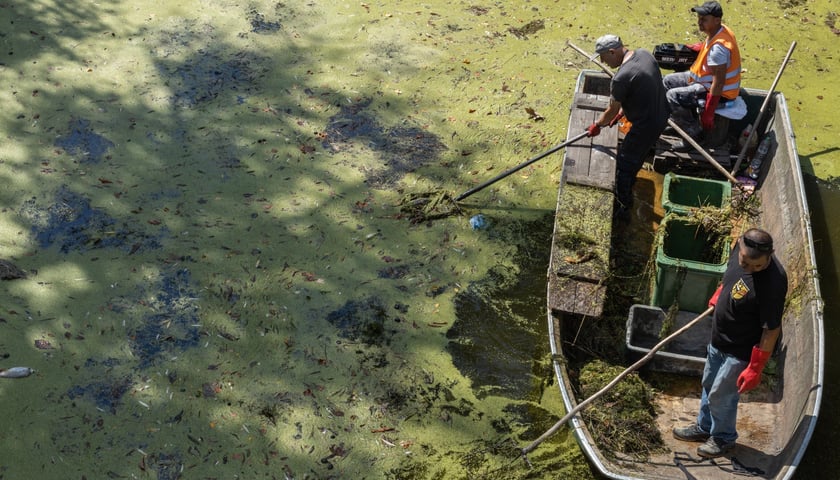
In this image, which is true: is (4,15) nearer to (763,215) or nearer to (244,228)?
(244,228)

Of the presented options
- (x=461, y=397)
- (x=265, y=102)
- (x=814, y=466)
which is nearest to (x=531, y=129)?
(x=265, y=102)

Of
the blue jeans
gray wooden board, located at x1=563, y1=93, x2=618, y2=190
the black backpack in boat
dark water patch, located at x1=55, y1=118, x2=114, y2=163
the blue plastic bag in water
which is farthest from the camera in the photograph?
the black backpack in boat

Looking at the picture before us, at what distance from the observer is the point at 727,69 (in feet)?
23.3

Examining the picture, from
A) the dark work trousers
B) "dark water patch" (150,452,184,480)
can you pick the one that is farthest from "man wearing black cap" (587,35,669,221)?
"dark water patch" (150,452,184,480)

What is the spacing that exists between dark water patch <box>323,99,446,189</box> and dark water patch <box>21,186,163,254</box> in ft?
7.24

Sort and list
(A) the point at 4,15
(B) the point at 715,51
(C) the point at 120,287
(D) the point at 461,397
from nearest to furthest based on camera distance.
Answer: (D) the point at 461,397, (C) the point at 120,287, (B) the point at 715,51, (A) the point at 4,15

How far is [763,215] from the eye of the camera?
6723 mm

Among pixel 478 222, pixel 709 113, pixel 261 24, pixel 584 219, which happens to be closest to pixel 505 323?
pixel 584 219

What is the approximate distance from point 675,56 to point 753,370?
14.5 feet

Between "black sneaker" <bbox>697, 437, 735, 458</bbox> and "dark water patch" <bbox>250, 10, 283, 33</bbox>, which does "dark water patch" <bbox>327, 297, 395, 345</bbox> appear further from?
Result: "dark water patch" <bbox>250, 10, 283, 33</bbox>

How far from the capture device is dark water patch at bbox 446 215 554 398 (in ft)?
19.3

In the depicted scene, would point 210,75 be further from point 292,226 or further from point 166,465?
point 166,465

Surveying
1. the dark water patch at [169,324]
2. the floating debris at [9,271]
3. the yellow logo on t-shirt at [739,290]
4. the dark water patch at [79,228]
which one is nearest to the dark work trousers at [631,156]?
the yellow logo on t-shirt at [739,290]

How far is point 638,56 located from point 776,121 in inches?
65.2
